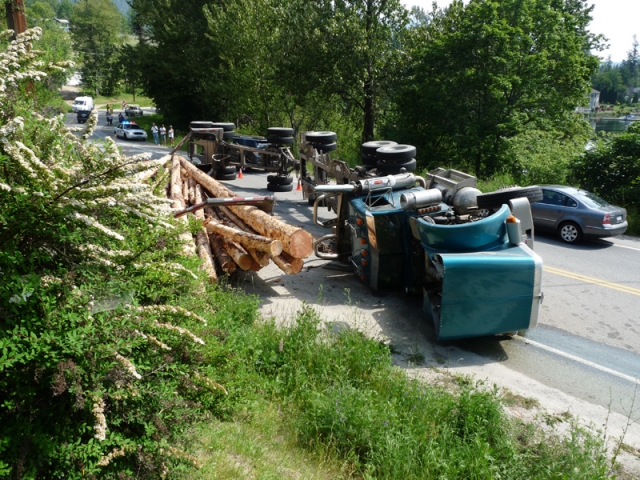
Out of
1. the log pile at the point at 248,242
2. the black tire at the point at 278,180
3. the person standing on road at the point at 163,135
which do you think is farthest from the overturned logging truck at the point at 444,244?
the person standing on road at the point at 163,135

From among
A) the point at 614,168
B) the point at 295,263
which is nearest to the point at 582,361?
the point at 295,263

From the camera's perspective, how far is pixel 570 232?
13844 mm

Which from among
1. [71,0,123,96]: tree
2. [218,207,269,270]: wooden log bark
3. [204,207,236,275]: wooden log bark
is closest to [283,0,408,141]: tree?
[218,207,269,270]: wooden log bark

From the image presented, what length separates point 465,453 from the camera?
194 inches

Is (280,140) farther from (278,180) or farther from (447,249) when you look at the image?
(447,249)

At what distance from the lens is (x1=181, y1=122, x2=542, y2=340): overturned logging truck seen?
705 cm

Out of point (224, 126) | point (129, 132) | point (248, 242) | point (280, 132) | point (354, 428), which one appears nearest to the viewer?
point (354, 428)

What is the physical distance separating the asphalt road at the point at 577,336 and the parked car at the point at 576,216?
4.58 feet

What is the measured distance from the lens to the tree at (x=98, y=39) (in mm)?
75625

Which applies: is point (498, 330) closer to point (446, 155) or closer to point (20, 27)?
point (20, 27)

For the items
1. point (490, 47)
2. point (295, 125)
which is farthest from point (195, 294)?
point (295, 125)

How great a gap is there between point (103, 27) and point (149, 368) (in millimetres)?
94382

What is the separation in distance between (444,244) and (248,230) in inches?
145

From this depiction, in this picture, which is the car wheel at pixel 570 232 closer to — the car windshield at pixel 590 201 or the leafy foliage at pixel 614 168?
the car windshield at pixel 590 201
